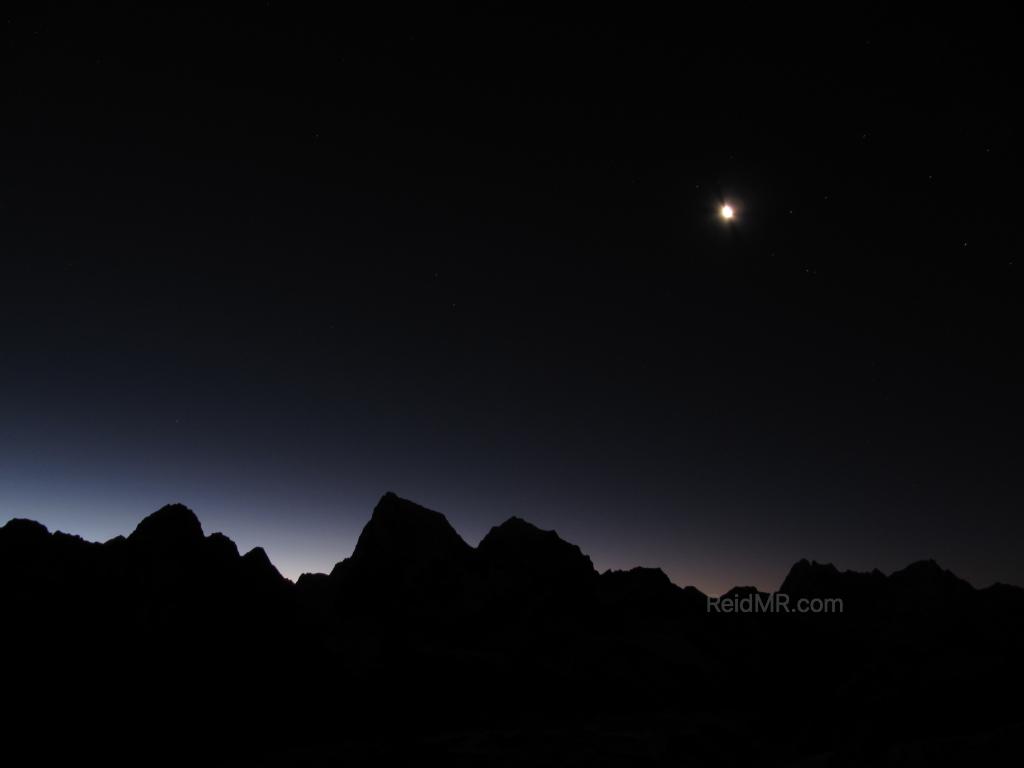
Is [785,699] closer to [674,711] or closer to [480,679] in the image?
[674,711]

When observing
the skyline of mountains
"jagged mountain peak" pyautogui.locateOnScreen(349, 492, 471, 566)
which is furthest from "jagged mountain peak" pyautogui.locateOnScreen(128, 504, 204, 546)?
"jagged mountain peak" pyautogui.locateOnScreen(349, 492, 471, 566)

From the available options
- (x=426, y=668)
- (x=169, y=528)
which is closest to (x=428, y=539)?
(x=426, y=668)

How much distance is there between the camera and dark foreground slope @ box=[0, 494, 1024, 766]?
24.3m

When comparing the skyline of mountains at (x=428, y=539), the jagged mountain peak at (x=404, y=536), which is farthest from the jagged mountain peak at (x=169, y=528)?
the jagged mountain peak at (x=404, y=536)

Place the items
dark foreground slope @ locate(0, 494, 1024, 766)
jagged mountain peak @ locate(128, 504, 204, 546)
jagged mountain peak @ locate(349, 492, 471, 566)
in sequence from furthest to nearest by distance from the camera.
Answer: jagged mountain peak @ locate(349, 492, 471, 566) < jagged mountain peak @ locate(128, 504, 204, 546) < dark foreground slope @ locate(0, 494, 1024, 766)

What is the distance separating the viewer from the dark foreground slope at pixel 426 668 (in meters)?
24.3

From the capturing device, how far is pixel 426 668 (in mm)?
37094

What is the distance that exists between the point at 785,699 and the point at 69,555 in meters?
60.2

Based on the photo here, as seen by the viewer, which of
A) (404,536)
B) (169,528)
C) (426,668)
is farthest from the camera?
(404,536)

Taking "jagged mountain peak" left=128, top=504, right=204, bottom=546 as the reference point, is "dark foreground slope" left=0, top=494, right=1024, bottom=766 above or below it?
below

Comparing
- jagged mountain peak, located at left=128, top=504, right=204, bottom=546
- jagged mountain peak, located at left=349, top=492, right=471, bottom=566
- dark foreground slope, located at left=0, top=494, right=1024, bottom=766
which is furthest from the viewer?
jagged mountain peak, located at left=349, top=492, right=471, bottom=566

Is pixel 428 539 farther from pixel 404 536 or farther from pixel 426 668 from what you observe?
pixel 426 668

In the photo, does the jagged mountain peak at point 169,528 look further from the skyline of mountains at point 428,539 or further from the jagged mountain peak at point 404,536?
the jagged mountain peak at point 404,536

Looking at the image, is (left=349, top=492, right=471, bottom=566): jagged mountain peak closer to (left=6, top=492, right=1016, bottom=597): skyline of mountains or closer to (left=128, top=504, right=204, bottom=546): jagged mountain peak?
(left=6, top=492, right=1016, bottom=597): skyline of mountains
